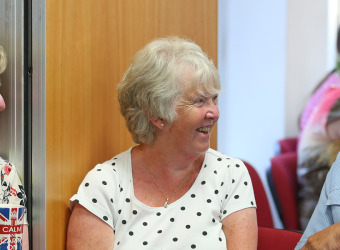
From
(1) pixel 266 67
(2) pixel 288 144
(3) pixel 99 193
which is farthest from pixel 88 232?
(1) pixel 266 67

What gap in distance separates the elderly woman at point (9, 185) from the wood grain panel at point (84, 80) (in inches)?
4.1

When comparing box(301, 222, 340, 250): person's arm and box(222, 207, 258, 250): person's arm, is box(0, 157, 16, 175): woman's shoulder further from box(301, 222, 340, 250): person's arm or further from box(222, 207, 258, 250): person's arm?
box(301, 222, 340, 250): person's arm

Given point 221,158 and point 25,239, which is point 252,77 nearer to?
point 221,158

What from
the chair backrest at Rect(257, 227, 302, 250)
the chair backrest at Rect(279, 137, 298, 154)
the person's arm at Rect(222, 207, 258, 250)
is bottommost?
the chair backrest at Rect(279, 137, 298, 154)

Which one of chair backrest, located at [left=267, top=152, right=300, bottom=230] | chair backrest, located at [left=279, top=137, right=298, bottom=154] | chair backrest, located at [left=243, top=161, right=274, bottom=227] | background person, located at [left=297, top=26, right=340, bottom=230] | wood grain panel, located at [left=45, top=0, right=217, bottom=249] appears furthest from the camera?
chair backrest, located at [left=279, top=137, right=298, bottom=154]

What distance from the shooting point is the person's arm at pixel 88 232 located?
1.81 m

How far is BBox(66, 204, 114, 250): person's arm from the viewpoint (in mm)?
1811

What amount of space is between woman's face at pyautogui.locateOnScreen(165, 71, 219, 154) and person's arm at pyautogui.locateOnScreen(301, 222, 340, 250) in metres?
0.47

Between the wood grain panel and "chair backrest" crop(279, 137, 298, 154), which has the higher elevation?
the wood grain panel

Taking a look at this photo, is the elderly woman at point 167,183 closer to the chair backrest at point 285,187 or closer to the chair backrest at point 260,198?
the chair backrest at point 260,198

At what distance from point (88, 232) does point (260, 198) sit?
1.24 m

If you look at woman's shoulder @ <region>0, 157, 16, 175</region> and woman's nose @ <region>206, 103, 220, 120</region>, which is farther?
woman's nose @ <region>206, 103, 220, 120</region>

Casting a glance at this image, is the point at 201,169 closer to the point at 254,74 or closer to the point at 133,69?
the point at 133,69

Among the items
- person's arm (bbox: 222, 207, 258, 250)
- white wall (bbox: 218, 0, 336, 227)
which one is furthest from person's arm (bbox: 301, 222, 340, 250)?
white wall (bbox: 218, 0, 336, 227)
